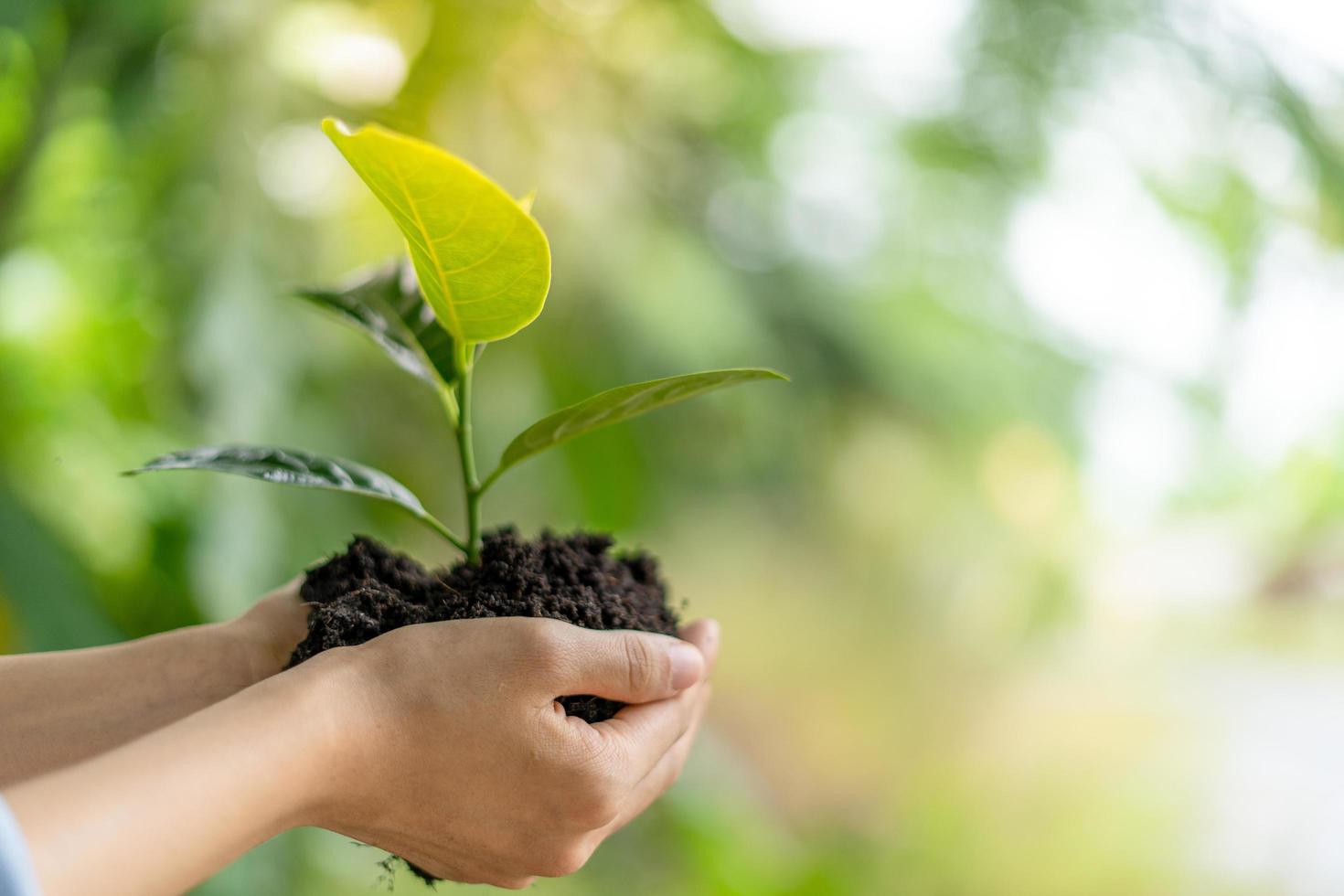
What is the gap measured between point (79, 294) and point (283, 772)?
1.68 meters

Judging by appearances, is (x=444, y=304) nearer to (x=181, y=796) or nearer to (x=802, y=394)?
(x=181, y=796)

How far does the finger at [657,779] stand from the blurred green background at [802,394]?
0.79 m

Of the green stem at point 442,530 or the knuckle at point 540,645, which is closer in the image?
the knuckle at point 540,645

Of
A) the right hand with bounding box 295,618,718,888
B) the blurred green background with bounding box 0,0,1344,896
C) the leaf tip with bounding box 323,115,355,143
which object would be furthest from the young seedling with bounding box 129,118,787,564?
the blurred green background with bounding box 0,0,1344,896

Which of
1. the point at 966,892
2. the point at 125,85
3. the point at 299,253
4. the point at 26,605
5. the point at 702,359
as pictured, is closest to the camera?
the point at 26,605

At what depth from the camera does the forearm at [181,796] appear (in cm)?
31

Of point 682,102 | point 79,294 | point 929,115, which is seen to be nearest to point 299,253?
point 79,294

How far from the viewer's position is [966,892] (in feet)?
6.71

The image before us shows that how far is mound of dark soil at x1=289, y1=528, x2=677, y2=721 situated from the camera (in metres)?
0.46

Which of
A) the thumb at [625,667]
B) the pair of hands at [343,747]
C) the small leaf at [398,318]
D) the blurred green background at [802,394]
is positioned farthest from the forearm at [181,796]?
the blurred green background at [802,394]

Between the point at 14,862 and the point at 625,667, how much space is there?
0.76 feet

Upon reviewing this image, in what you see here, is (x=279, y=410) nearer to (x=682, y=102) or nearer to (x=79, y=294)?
(x=79, y=294)

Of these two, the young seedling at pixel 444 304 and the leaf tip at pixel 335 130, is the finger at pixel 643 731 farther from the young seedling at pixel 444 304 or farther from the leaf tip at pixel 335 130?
the leaf tip at pixel 335 130

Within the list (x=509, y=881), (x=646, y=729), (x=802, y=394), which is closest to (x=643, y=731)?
(x=646, y=729)
